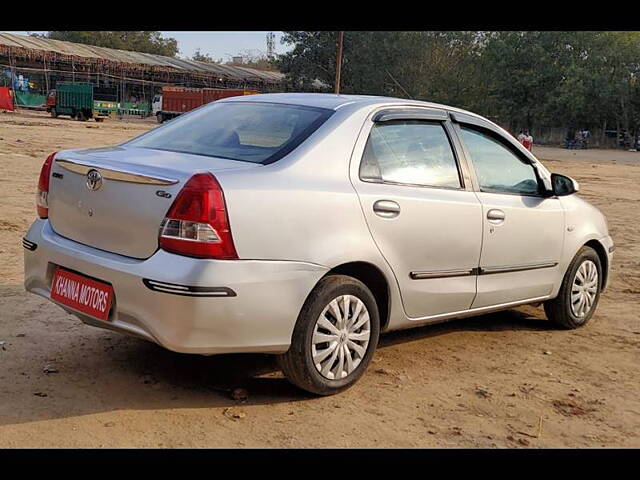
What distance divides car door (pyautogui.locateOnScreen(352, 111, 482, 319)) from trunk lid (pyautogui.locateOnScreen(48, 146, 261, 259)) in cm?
81

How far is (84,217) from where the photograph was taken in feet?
12.6

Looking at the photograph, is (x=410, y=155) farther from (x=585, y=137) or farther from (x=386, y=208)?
(x=585, y=137)

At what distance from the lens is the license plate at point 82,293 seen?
3.65 meters

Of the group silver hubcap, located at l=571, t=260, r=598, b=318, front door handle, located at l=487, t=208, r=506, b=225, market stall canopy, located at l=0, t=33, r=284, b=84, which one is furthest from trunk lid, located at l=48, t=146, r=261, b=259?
market stall canopy, located at l=0, t=33, r=284, b=84

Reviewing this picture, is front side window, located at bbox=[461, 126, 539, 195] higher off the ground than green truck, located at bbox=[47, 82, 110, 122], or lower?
higher

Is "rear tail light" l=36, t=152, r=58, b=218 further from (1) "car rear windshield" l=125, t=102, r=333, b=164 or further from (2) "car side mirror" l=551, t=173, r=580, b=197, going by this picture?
(2) "car side mirror" l=551, t=173, r=580, b=197

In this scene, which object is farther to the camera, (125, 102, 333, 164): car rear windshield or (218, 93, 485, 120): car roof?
(218, 93, 485, 120): car roof

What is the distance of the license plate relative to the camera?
12.0 feet

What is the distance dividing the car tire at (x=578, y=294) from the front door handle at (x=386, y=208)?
2.02 m

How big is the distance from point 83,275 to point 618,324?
4.22m

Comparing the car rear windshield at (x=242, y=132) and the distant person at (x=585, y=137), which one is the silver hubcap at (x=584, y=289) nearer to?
the car rear windshield at (x=242, y=132)

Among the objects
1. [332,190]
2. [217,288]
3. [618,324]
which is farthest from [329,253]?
[618,324]

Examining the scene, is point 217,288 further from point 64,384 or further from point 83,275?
point 64,384

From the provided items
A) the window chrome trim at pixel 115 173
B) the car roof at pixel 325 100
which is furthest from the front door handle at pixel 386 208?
the window chrome trim at pixel 115 173
